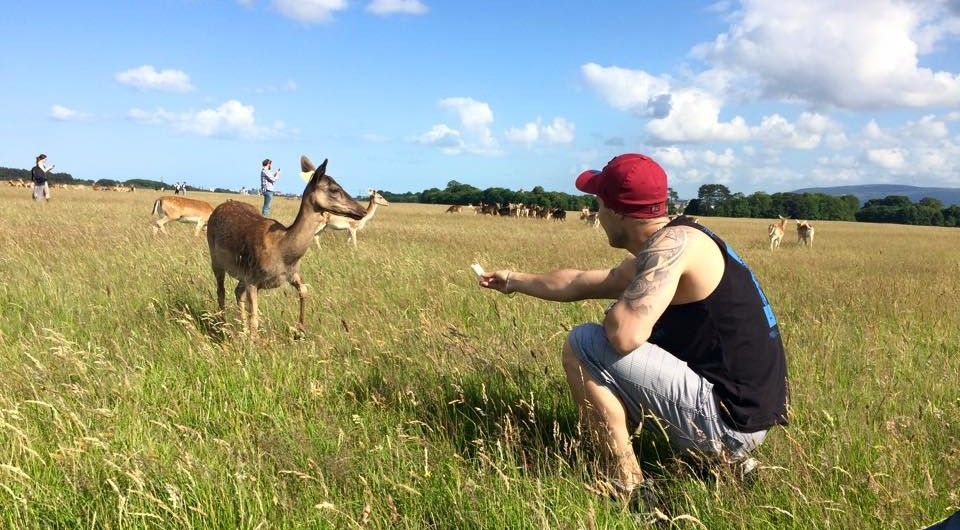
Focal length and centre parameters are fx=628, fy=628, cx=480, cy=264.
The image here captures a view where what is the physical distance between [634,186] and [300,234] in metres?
4.14

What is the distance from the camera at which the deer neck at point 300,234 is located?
19.6 ft

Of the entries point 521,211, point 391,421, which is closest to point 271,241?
point 391,421

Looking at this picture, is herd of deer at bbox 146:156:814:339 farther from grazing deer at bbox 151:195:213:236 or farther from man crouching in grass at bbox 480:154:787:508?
grazing deer at bbox 151:195:213:236

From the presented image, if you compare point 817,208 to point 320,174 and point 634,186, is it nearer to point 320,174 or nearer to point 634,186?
point 320,174

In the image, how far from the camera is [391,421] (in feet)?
11.0

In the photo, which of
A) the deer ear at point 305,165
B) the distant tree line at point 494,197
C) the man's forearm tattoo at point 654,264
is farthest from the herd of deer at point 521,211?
the distant tree line at point 494,197

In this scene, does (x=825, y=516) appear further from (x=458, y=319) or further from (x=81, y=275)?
(x=81, y=275)

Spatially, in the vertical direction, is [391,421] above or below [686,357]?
below

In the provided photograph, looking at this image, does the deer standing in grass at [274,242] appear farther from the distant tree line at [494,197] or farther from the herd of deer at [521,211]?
the distant tree line at [494,197]

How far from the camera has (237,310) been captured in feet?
19.7

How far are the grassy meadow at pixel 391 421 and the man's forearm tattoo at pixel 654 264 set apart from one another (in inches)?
26.4

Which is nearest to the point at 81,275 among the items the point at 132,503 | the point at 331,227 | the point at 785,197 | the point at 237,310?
the point at 237,310

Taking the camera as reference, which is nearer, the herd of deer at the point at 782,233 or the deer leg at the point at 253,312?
the deer leg at the point at 253,312

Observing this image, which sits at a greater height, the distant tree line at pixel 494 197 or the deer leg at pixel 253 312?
the distant tree line at pixel 494 197
